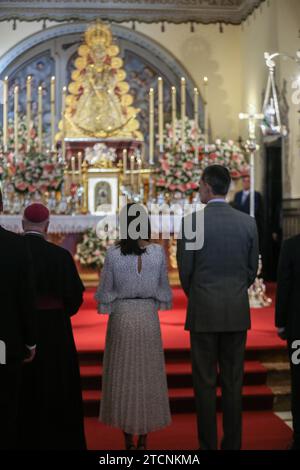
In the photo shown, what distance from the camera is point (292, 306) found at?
4.80m

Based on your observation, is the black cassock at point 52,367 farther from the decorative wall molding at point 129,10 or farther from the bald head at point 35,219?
the decorative wall molding at point 129,10

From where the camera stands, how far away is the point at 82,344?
6891 millimetres

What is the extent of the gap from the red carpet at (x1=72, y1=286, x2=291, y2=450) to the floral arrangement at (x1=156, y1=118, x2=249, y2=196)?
2.73m

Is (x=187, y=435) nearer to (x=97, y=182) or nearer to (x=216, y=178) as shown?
(x=216, y=178)

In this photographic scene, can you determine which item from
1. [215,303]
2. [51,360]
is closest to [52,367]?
[51,360]

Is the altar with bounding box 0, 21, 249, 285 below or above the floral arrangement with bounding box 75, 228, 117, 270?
above

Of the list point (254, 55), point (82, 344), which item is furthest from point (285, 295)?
point (254, 55)

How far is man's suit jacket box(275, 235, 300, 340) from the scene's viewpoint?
475 cm

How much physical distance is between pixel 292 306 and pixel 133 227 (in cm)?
116

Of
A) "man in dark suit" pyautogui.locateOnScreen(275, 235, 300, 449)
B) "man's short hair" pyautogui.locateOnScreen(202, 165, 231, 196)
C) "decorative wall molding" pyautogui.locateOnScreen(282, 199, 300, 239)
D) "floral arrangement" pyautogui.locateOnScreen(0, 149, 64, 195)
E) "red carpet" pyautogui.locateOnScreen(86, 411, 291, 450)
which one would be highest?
"floral arrangement" pyautogui.locateOnScreen(0, 149, 64, 195)

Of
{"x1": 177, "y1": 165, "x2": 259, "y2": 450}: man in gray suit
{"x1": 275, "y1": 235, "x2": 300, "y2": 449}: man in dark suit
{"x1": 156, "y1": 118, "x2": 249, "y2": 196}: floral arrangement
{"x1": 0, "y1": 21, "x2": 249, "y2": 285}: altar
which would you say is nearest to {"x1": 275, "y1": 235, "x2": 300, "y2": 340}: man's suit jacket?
{"x1": 275, "y1": 235, "x2": 300, "y2": 449}: man in dark suit

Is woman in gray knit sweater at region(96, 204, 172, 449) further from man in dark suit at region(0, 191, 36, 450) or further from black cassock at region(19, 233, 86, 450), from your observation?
man in dark suit at region(0, 191, 36, 450)

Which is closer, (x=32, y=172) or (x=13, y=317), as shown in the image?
(x=13, y=317)

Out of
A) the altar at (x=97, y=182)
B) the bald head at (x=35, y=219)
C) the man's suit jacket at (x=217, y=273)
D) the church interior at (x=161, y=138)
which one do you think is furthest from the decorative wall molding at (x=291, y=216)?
the bald head at (x=35, y=219)
